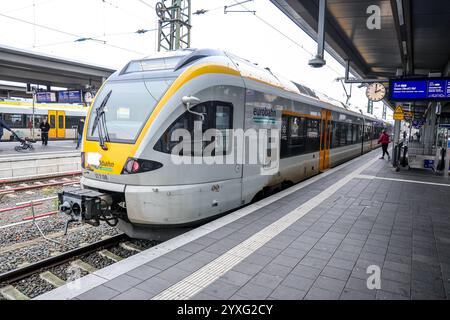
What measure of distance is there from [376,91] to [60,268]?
13911 mm

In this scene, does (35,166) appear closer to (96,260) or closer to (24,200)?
(24,200)

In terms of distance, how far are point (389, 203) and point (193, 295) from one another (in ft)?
19.1

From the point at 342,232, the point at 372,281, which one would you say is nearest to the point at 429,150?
the point at 342,232

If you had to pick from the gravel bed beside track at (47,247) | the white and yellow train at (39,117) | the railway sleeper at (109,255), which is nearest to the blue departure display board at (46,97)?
the white and yellow train at (39,117)

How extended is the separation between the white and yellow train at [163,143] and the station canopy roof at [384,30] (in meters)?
4.34

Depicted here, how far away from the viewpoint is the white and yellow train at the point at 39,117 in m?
23.8

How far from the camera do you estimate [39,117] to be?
1032 inches

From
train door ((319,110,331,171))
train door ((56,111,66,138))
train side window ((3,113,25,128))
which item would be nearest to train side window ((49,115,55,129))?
train door ((56,111,66,138))

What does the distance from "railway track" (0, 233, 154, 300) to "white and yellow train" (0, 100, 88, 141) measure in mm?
21297

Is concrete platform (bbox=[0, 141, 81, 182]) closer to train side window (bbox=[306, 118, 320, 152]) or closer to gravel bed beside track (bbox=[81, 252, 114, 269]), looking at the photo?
gravel bed beside track (bbox=[81, 252, 114, 269])

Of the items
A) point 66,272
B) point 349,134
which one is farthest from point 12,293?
point 349,134

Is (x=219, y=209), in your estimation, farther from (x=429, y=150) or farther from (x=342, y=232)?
(x=429, y=150)

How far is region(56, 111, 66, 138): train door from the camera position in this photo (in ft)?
89.9

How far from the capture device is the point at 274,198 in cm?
723
